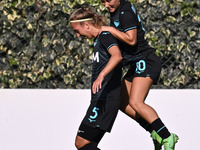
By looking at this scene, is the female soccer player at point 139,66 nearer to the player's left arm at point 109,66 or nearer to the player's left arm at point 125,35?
the player's left arm at point 125,35

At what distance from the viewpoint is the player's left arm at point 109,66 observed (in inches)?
122

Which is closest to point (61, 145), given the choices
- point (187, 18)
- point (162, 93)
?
point (162, 93)

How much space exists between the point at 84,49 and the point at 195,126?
1463 mm

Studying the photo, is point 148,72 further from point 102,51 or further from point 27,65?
point 27,65

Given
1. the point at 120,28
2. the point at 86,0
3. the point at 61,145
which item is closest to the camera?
the point at 120,28

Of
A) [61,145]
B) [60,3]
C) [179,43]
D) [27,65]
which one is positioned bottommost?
[61,145]

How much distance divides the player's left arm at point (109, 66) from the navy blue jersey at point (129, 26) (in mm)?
363

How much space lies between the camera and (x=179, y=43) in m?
5.27

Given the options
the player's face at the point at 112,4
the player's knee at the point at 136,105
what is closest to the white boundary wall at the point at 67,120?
the player's knee at the point at 136,105

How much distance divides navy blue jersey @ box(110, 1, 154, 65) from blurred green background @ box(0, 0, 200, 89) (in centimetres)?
158

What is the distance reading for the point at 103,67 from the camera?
Answer: 3305 mm

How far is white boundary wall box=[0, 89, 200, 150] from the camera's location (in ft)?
14.9

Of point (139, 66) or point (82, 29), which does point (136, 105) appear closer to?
point (139, 66)

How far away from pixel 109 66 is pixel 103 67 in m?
0.19
